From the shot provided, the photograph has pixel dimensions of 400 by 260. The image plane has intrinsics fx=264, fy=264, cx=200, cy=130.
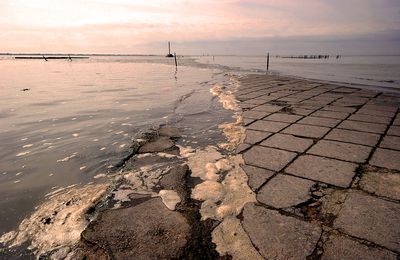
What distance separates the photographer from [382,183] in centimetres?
239

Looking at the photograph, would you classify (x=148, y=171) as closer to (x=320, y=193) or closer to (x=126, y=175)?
(x=126, y=175)

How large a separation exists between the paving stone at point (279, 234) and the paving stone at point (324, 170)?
76cm

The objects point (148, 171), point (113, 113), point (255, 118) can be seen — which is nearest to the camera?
point (148, 171)

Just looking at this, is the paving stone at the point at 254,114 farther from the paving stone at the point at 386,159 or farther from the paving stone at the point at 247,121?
the paving stone at the point at 386,159

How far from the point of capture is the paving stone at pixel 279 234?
5.30 ft

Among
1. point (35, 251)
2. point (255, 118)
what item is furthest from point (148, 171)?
point (255, 118)

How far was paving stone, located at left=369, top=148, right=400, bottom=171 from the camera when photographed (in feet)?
9.03

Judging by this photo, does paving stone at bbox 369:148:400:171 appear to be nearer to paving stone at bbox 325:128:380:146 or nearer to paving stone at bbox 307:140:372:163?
paving stone at bbox 307:140:372:163

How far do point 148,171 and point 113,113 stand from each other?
3429 mm

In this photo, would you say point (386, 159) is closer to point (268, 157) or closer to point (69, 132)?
point (268, 157)

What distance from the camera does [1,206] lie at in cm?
230

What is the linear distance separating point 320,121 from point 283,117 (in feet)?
2.14

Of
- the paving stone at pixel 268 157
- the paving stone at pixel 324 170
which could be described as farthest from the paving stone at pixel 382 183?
the paving stone at pixel 268 157

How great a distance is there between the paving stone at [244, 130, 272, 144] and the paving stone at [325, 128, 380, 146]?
2.79ft
